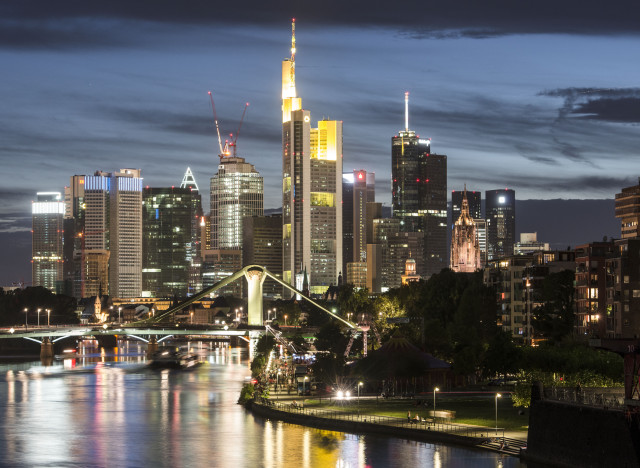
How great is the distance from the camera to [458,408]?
7712 centimetres

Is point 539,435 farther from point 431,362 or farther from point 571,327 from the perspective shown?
point 571,327

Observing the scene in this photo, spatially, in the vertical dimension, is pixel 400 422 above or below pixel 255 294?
below

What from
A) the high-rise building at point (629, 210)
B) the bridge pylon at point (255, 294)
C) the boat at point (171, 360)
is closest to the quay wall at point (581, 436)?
the boat at point (171, 360)

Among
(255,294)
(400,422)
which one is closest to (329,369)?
(400,422)

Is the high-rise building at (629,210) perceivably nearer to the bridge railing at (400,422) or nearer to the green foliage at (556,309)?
the green foliage at (556,309)

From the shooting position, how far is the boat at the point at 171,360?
152 m

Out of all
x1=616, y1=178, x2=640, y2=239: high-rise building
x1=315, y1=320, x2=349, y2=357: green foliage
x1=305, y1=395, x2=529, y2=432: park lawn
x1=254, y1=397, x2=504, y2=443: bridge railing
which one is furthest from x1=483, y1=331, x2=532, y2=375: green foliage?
x1=616, y1=178, x2=640, y2=239: high-rise building

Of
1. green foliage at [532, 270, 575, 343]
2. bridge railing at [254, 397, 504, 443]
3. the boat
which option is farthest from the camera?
the boat

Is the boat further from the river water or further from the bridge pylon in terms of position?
the river water

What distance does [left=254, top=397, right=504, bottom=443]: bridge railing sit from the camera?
6508cm

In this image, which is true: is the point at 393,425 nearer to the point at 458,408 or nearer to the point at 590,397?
the point at 458,408

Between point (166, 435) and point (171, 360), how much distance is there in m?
80.4

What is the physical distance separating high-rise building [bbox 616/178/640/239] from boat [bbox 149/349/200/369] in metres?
71.9

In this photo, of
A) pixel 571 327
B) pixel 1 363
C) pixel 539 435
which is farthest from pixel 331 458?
pixel 1 363
